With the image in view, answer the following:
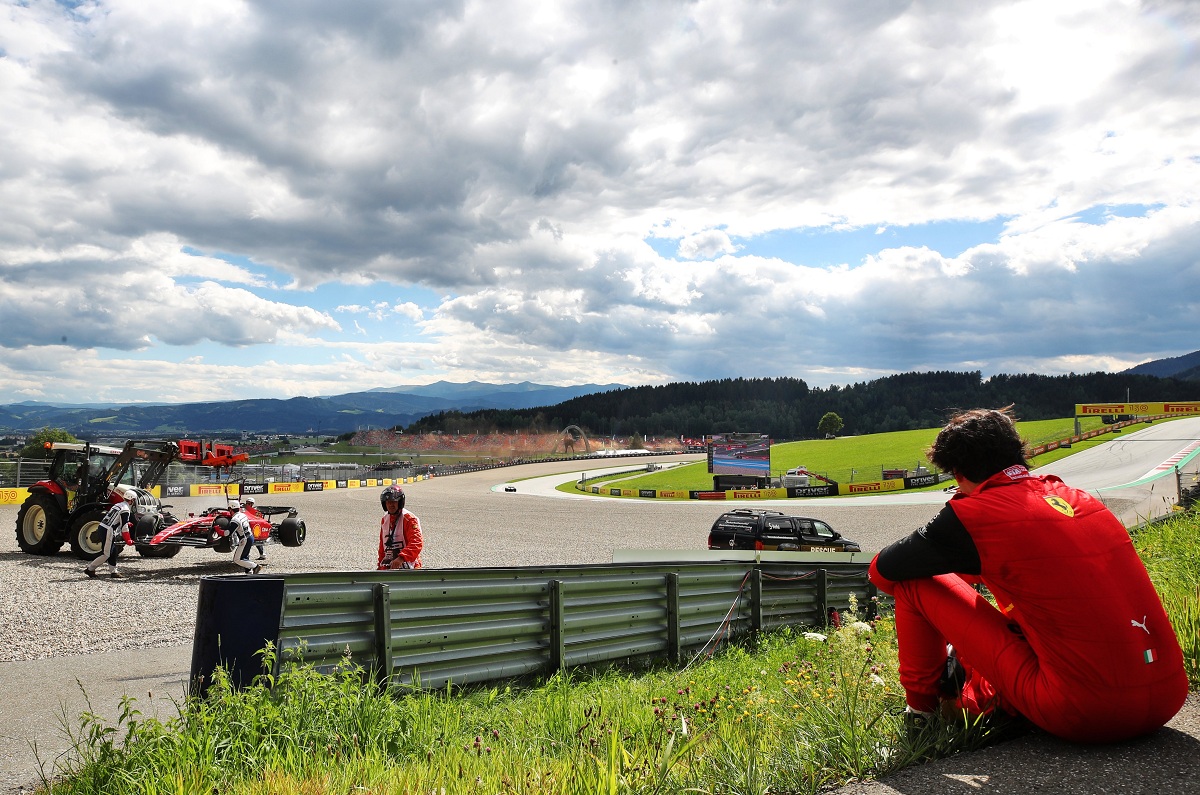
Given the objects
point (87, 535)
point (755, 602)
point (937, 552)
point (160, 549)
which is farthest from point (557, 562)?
point (937, 552)

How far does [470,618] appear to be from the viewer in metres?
5.53

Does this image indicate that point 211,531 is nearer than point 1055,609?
No

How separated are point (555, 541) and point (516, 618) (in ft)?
65.7

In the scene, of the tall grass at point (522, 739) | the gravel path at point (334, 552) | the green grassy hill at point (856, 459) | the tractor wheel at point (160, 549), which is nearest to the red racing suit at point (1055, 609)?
the tall grass at point (522, 739)

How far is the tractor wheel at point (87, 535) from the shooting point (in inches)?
636

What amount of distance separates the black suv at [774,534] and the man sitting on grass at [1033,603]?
1794 cm

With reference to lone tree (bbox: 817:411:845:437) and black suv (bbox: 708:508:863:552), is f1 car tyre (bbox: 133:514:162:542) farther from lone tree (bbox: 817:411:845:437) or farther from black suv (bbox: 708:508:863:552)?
lone tree (bbox: 817:411:845:437)

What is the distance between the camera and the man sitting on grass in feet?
8.79

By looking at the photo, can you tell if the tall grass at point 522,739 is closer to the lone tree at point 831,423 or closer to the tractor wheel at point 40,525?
the tractor wheel at point 40,525

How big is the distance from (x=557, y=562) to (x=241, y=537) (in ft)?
27.3

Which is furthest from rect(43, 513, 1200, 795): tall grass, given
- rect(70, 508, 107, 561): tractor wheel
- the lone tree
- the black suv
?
the lone tree

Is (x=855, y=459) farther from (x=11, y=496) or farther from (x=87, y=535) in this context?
(x=87, y=535)

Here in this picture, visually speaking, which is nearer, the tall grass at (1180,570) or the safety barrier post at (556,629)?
the tall grass at (1180,570)

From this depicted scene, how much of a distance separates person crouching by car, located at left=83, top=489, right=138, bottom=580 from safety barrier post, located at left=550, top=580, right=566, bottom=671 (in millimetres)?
11829
